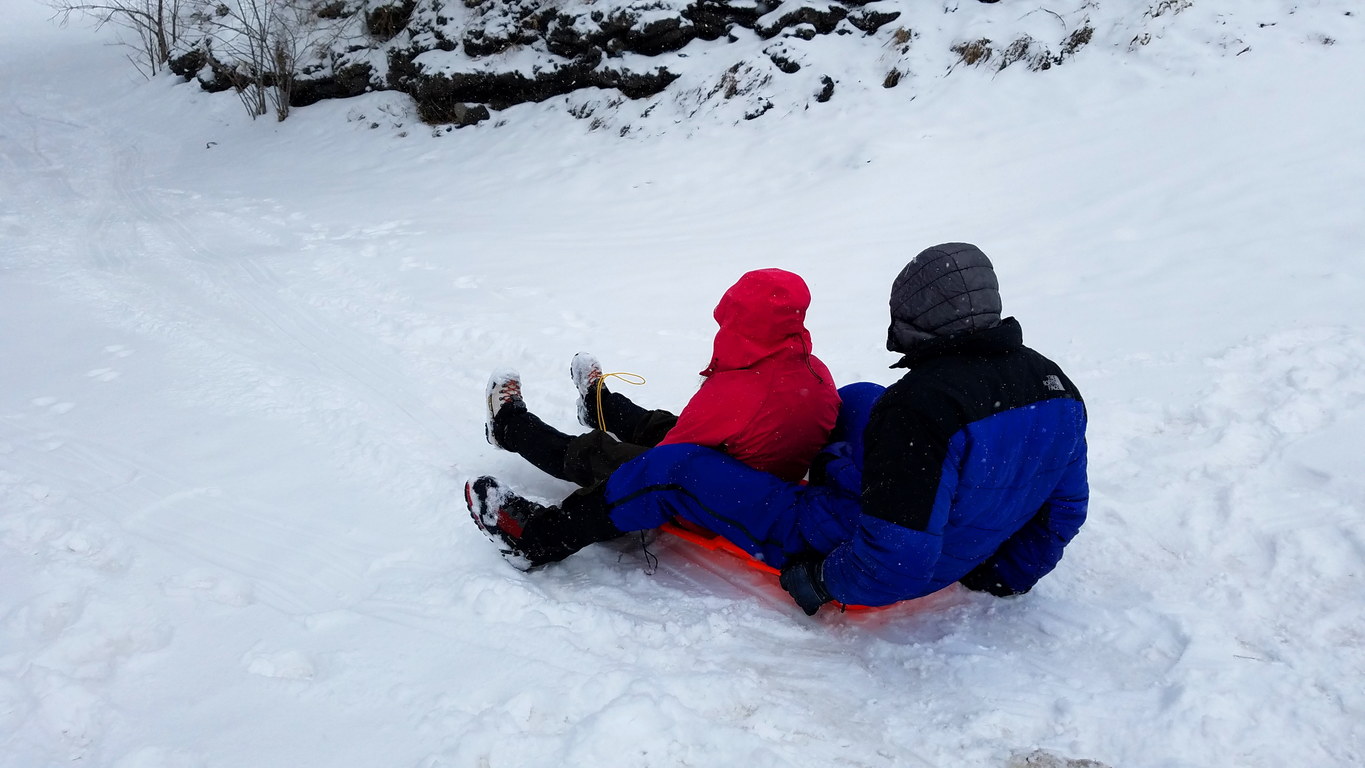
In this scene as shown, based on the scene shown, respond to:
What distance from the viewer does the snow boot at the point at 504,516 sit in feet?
9.42

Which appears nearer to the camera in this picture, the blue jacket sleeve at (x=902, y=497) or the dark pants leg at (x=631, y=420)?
the blue jacket sleeve at (x=902, y=497)

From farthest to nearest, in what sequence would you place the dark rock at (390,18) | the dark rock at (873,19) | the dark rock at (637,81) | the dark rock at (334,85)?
the dark rock at (334,85) < the dark rock at (390,18) < the dark rock at (637,81) < the dark rock at (873,19)

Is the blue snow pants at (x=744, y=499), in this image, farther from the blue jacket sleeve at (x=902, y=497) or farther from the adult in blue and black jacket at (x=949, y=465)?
the blue jacket sleeve at (x=902, y=497)

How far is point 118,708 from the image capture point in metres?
2.22

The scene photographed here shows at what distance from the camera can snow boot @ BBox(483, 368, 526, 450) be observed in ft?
11.5

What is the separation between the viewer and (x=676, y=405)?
4160 mm

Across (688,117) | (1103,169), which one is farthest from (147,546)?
(688,117)

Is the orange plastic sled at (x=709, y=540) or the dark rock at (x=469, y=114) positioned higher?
the dark rock at (x=469, y=114)

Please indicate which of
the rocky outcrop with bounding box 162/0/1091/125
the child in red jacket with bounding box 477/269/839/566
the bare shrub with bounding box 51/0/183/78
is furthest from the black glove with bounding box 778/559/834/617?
the bare shrub with bounding box 51/0/183/78

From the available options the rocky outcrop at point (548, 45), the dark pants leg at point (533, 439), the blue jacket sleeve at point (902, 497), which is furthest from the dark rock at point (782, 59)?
the blue jacket sleeve at point (902, 497)

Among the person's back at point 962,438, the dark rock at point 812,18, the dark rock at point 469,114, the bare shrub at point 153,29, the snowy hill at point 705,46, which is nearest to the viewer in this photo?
the person's back at point 962,438

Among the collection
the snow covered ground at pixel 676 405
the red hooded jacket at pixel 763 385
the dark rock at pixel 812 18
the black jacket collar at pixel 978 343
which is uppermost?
the dark rock at pixel 812 18

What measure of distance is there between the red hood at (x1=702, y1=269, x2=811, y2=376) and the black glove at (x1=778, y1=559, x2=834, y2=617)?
70cm

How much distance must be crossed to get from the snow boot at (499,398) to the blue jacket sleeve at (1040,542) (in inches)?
79.9
